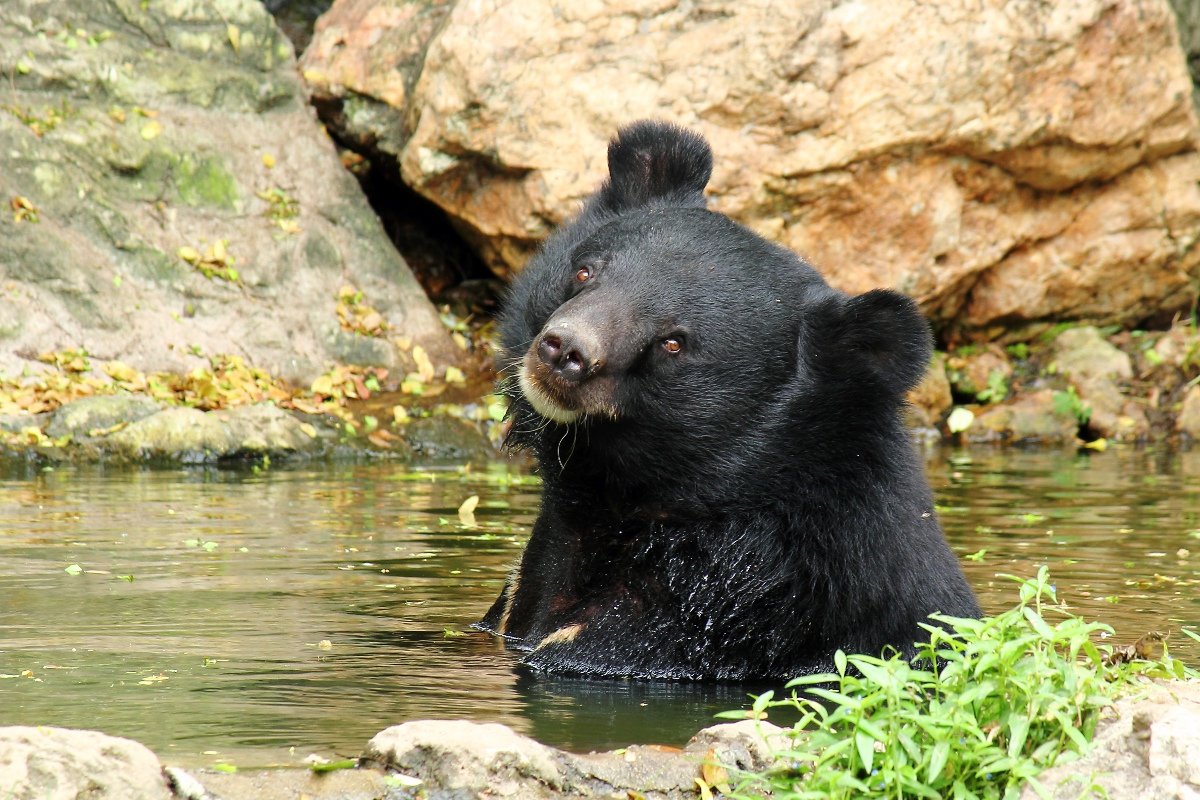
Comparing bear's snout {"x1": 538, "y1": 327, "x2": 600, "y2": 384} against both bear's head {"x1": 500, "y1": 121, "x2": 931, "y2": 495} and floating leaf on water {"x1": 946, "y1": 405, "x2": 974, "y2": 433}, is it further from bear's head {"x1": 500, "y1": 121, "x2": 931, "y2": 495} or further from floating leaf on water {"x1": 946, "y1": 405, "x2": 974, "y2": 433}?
floating leaf on water {"x1": 946, "y1": 405, "x2": 974, "y2": 433}

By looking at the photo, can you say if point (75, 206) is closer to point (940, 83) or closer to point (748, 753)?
point (940, 83)

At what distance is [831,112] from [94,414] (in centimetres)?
566

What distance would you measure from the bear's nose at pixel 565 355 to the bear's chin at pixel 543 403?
9 cm

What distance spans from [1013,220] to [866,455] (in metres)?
8.85

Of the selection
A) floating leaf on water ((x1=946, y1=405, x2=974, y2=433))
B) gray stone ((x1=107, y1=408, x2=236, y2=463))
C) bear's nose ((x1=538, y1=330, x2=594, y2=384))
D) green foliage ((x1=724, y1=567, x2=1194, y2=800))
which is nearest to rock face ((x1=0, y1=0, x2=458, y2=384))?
gray stone ((x1=107, y1=408, x2=236, y2=463))

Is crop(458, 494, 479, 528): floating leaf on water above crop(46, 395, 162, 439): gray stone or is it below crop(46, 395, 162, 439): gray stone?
below

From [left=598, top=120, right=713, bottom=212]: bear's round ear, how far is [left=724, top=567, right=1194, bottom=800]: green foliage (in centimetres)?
236

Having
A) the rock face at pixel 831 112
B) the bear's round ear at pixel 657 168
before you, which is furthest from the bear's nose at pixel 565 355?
the rock face at pixel 831 112

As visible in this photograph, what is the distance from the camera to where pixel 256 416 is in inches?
427

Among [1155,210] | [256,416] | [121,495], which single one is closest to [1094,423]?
[1155,210]

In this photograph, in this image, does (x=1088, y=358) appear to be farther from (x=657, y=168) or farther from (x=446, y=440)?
(x=657, y=168)

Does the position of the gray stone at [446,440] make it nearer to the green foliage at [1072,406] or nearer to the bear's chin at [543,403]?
the green foliage at [1072,406]

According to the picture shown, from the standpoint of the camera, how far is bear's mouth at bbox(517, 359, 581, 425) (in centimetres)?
472

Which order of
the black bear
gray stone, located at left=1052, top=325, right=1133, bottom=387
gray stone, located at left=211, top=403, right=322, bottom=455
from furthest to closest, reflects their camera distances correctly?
gray stone, located at left=1052, top=325, right=1133, bottom=387
gray stone, located at left=211, top=403, right=322, bottom=455
the black bear
